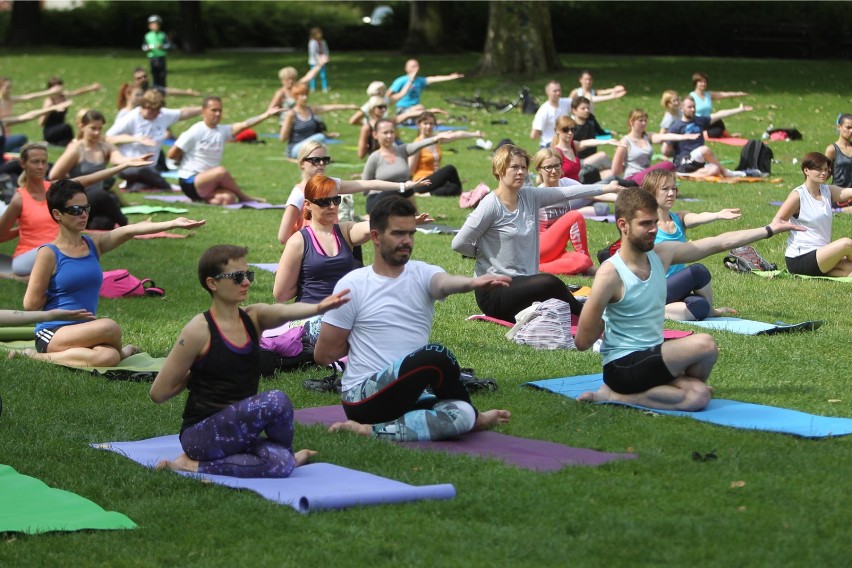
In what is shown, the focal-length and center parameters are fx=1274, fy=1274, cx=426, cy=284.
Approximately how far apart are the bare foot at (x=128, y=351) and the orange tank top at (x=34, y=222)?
2.09 metres

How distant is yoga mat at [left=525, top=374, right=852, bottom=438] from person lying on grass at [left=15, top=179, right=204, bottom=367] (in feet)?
10.9

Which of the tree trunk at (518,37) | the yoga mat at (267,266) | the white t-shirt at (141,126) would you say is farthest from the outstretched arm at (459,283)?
the tree trunk at (518,37)

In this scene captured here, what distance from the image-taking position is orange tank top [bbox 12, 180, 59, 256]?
438 inches

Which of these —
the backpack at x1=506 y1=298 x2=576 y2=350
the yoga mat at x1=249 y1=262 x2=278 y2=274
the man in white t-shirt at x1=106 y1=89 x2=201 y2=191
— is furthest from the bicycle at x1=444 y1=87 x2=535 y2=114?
the backpack at x1=506 y1=298 x2=576 y2=350

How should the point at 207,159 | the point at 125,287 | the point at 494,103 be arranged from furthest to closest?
1. the point at 494,103
2. the point at 207,159
3. the point at 125,287

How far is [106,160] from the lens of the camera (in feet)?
53.0

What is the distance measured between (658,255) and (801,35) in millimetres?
33397

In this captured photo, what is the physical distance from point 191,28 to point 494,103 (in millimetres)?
20455

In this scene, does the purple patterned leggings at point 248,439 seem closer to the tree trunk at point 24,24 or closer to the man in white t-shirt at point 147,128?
the man in white t-shirt at point 147,128

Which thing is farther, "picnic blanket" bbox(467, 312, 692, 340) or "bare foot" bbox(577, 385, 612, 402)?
"picnic blanket" bbox(467, 312, 692, 340)

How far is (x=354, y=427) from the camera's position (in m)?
7.15

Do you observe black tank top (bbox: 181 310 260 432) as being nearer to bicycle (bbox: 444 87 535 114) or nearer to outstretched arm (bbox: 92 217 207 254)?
outstretched arm (bbox: 92 217 207 254)

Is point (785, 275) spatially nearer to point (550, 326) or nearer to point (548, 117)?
point (550, 326)

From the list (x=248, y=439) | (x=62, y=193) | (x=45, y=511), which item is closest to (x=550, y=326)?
(x=62, y=193)
